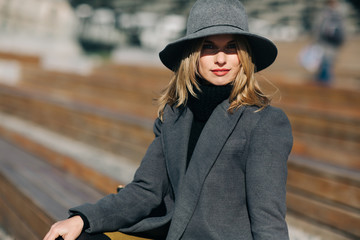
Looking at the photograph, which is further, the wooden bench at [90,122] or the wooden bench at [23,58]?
the wooden bench at [23,58]

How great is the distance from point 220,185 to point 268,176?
0.19 metres

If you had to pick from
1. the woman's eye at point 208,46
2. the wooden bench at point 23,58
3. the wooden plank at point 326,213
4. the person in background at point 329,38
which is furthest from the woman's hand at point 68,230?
the wooden bench at point 23,58

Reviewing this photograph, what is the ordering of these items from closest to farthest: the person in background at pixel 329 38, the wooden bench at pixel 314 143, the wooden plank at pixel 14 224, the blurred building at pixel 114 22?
the wooden bench at pixel 314 143 < the wooden plank at pixel 14 224 < the person in background at pixel 329 38 < the blurred building at pixel 114 22

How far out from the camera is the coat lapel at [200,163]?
1.44 m

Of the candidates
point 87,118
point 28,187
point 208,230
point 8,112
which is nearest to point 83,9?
point 8,112

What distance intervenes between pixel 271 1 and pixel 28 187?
17805 millimetres

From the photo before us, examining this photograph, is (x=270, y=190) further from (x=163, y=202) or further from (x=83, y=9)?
(x=83, y=9)

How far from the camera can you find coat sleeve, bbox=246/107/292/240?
131 cm

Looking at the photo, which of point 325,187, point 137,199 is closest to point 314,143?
point 325,187

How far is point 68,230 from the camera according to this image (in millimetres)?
1478

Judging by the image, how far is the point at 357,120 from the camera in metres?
3.06

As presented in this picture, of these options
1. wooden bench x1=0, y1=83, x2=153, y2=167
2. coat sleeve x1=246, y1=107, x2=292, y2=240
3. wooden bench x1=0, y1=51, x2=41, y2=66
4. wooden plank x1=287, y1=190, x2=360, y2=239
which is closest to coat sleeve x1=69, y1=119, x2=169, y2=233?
coat sleeve x1=246, y1=107, x2=292, y2=240

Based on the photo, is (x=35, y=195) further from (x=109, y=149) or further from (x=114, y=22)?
(x=114, y=22)

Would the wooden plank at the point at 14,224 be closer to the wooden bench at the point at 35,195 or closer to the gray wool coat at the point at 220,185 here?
the wooden bench at the point at 35,195
